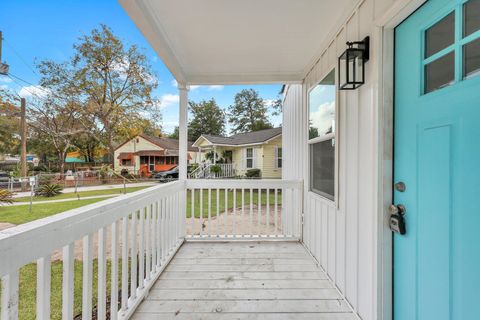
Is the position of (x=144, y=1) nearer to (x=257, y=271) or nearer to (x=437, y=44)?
(x=437, y=44)

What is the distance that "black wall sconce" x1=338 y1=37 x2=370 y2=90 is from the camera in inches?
66.6

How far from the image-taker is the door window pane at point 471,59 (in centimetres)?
97

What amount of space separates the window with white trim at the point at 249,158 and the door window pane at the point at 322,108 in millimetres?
9516

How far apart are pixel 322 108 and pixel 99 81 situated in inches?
93.3

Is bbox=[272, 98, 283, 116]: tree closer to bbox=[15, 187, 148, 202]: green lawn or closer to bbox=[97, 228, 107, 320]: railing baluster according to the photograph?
bbox=[15, 187, 148, 202]: green lawn

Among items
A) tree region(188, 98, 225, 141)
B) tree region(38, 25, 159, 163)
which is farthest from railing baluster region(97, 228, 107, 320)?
tree region(188, 98, 225, 141)

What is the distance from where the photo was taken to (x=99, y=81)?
2.33m

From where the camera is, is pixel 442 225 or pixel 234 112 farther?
pixel 234 112

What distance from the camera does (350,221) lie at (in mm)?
1946

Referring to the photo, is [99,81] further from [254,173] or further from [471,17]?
[254,173]

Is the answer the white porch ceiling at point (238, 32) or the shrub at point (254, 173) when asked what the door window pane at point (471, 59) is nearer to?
the white porch ceiling at point (238, 32)

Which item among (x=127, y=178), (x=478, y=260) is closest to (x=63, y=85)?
(x=127, y=178)

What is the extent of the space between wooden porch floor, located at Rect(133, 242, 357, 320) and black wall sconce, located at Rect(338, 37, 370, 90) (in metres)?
1.79

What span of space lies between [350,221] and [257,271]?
3.81ft
